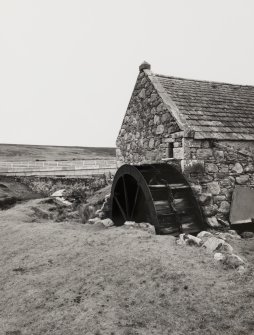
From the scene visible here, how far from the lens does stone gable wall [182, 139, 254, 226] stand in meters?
7.72

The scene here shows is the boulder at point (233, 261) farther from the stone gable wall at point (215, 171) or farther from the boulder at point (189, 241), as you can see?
the stone gable wall at point (215, 171)

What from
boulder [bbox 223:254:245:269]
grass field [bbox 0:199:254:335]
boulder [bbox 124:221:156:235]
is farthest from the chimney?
boulder [bbox 223:254:245:269]

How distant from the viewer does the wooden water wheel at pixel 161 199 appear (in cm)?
679

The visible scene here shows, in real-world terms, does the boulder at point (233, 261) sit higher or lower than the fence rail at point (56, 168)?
lower

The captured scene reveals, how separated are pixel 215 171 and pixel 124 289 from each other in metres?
4.46

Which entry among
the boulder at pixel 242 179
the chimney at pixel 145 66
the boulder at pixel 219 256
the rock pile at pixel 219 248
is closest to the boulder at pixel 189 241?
the rock pile at pixel 219 248

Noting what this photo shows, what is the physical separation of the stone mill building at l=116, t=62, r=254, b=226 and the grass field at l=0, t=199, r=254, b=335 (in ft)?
6.15

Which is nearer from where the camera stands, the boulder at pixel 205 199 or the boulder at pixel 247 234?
the boulder at pixel 247 234

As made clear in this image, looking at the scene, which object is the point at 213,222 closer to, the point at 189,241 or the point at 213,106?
the point at 189,241

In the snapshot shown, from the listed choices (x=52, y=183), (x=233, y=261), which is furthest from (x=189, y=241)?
(x=52, y=183)

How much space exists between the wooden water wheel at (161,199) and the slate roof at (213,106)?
129 cm

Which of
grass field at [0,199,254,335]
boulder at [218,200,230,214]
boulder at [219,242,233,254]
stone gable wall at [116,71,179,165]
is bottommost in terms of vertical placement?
grass field at [0,199,254,335]

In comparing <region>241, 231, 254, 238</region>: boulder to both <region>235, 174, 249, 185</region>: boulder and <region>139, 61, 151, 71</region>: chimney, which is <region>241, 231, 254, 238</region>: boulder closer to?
<region>235, 174, 249, 185</region>: boulder

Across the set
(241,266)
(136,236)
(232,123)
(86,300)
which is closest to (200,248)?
(241,266)
